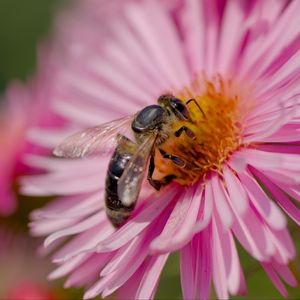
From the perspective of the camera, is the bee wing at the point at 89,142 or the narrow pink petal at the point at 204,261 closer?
the narrow pink petal at the point at 204,261

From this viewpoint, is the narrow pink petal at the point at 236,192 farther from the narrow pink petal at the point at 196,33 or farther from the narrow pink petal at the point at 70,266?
the narrow pink petal at the point at 196,33

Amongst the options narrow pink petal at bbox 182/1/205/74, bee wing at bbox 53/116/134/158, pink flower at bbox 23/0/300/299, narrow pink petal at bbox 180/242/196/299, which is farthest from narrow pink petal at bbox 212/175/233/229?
narrow pink petal at bbox 182/1/205/74

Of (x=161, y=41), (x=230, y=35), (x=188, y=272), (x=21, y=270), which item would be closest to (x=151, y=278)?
(x=188, y=272)

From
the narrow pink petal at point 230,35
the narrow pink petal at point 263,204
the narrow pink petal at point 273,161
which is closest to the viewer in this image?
the narrow pink petal at point 263,204

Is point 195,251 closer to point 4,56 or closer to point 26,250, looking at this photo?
point 26,250

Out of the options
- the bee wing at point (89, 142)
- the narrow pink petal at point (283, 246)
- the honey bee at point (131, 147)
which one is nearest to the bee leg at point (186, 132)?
the honey bee at point (131, 147)

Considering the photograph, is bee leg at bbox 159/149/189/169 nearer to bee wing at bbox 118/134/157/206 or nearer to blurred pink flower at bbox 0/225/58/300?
bee wing at bbox 118/134/157/206

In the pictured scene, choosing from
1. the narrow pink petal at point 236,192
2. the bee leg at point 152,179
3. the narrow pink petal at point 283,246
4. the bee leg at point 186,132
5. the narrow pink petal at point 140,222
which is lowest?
the narrow pink petal at point 283,246

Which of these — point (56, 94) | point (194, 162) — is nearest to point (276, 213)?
point (194, 162)
